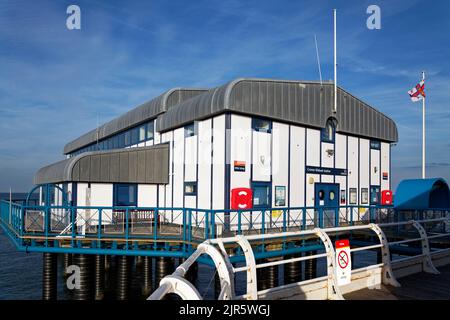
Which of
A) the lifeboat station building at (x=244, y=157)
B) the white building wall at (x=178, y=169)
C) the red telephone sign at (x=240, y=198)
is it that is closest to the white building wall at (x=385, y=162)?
the lifeboat station building at (x=244, y=157)

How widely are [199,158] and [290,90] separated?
18.8 ft

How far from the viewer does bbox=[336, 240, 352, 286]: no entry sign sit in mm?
6270

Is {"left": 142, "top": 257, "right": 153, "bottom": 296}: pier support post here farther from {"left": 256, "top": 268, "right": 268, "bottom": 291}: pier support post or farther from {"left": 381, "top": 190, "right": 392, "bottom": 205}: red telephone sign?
{"left": 381, "top": 190, "right": 392, "bottom": 205}: red telephone sign

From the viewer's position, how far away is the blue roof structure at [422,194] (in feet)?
59.9

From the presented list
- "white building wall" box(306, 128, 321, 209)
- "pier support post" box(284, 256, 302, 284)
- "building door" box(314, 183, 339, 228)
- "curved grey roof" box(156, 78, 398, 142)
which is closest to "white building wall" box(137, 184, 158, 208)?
"curved grey roof" box(156, 78, 398, 142)

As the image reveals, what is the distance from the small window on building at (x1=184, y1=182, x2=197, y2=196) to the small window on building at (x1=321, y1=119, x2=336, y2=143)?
7.63m

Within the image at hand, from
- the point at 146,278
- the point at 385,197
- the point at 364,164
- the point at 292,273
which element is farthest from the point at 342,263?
the point at 385,197

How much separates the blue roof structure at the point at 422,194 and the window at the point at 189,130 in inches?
416

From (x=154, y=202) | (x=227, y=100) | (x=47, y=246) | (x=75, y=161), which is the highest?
(x=227, y=100)

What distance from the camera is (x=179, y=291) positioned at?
380cm

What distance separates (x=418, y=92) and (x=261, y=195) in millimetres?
12743

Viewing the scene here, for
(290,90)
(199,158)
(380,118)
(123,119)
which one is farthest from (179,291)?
(123,119)

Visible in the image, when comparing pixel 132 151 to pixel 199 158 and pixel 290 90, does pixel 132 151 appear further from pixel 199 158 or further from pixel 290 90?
pixel 290 90

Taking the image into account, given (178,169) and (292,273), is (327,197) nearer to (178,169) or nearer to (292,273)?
(292,273)
